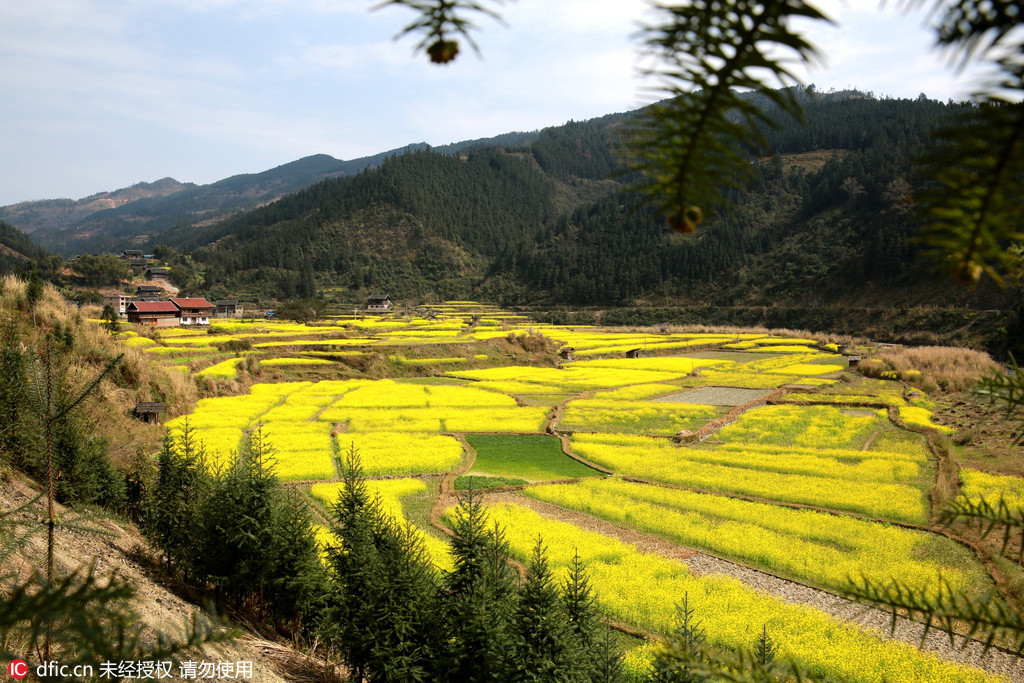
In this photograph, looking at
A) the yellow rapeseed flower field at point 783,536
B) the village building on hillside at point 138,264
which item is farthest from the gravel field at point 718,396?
the village building on hillside at point 138,264

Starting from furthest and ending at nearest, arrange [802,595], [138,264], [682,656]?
[138,264] < [802,595] < [682,656]

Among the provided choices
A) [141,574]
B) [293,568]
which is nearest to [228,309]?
[141,574]

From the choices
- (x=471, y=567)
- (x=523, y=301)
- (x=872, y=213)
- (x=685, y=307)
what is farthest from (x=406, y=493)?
(x=872, y=213)

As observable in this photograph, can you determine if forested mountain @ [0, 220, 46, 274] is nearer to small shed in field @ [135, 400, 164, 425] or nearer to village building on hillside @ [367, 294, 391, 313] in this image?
village building on hillside @ [367, 294, 391, 313]

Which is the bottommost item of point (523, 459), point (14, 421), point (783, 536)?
point (523, 459)

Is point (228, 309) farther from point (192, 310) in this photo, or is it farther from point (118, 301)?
point (192, 310)

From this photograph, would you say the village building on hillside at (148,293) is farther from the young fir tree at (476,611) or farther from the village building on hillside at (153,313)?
the young fir tree at (476,611)

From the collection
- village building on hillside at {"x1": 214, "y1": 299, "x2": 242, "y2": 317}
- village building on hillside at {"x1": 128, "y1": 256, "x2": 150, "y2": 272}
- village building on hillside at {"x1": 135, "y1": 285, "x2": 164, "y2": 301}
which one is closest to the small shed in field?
village building on hillside at {"x1": 135, "y1": 285, "x2": 164, "y2": 301}
